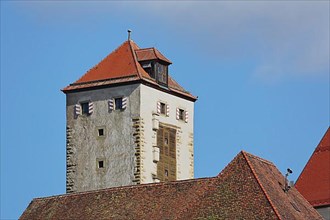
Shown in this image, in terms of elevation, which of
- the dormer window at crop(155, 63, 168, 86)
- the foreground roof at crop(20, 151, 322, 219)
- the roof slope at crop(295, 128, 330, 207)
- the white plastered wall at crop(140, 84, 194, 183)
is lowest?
the foreground roof at crop(20, 151, 322, 219)

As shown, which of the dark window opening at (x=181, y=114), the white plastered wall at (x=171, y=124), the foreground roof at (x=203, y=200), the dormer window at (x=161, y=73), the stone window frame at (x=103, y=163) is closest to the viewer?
the foreground roof at (x=203, y=200)

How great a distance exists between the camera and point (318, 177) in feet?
246

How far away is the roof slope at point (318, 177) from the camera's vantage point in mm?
74188

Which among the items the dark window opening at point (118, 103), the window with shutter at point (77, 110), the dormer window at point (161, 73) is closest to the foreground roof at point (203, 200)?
the dark window opening at point (118, 103)

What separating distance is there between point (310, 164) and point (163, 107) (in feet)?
22.6

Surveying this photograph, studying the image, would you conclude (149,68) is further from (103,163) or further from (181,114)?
(103,163)

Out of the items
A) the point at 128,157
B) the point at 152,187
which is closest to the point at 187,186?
the point at 152,187

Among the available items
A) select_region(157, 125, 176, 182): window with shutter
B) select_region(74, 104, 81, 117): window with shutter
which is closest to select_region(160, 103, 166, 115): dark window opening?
select_region(157, 125, 176, 182): window with shutter

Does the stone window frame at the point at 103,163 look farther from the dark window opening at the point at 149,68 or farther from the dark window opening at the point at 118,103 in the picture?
the dark window opening at the point at 149,68

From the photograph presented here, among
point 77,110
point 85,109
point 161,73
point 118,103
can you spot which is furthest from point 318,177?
point 77,110

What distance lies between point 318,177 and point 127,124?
856cm

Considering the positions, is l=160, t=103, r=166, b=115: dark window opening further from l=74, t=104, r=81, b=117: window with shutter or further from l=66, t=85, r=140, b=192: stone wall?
l=74, t=104, r=81, b=117: window with shutter

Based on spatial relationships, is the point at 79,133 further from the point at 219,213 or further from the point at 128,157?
the point at 219,213

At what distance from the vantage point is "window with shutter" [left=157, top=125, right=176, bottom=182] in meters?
74.9
